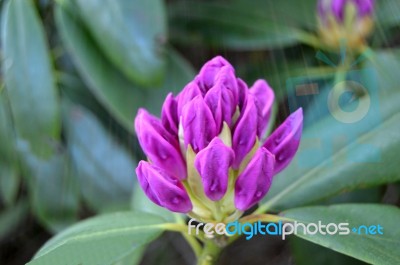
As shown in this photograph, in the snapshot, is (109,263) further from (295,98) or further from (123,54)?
(295,98)

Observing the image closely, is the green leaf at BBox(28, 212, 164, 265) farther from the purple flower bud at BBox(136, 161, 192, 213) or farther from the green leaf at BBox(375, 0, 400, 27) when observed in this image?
the green leaf at BBox(375, 0, 400, 27)

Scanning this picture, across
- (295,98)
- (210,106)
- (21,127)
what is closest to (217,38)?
(295,98)

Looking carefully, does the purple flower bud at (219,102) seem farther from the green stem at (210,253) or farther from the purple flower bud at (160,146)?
A: the green stem at (210,253)

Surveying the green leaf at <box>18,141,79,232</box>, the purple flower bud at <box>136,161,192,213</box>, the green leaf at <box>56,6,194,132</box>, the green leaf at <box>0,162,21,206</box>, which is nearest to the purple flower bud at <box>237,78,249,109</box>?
the purple flower bud at <box>136,161,192,213</box>

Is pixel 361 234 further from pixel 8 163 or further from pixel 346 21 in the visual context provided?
pixel 8 163

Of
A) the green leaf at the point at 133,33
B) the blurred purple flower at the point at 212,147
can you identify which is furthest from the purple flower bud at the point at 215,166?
the green leaf at the point at 133,33
